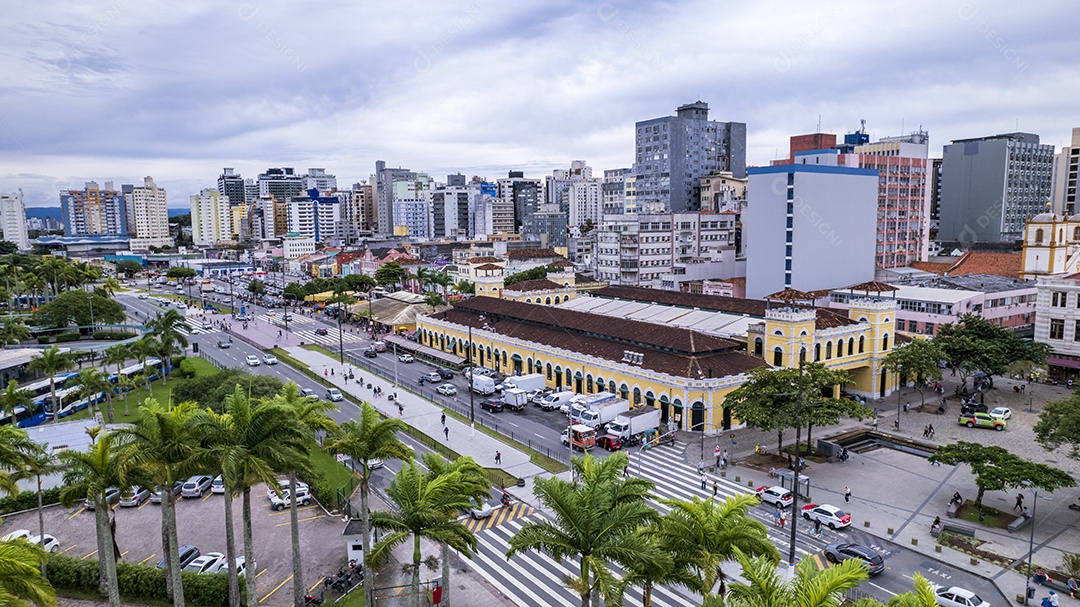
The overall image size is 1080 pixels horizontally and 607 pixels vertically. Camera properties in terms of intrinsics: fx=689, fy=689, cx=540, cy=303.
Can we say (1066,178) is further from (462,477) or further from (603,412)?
(462,477)

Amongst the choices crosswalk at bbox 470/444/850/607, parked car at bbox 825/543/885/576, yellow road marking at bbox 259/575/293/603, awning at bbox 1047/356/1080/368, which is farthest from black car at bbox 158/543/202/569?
awning at bbox 1047/356/1080/368

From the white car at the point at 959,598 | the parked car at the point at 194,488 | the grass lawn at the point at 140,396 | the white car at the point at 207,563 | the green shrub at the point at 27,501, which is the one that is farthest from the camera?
the grass lawn at the point at 140,396

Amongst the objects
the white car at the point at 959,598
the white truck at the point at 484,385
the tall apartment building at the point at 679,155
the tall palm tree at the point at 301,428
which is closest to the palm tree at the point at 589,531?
the tall palm tree at the point at 301,428

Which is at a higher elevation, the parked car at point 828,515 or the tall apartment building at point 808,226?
the tall apartment building at point 808,226

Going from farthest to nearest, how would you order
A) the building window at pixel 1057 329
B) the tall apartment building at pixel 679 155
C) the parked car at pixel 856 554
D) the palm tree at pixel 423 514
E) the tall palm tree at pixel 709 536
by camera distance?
1. the tall apartment building at pixel 679 155
2. the building window at pixel 1057 329
3. the parked car at pixel 856 554
4. the palm tree at pixel 423 514
5. the tall palm tree at pixel 709 536

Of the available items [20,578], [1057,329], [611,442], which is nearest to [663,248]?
[1057,329]

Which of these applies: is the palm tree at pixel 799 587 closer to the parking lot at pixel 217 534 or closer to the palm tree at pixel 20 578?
the palm tree at pixel 20 578
